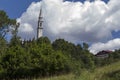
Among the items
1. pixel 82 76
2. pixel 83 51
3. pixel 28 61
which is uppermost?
pixel 83 51

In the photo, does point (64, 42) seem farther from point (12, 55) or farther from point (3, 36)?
point (12, 55)

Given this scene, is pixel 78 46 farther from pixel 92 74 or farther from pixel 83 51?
pixel 92 74

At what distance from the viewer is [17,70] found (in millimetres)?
38031

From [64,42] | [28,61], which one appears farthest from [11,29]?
[28,61]

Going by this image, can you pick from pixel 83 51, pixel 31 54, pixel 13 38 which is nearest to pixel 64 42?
pixel 83 51

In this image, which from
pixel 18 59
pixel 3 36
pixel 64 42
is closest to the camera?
pixel 18 59

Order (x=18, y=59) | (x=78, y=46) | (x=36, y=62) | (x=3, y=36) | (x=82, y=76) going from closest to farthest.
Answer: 1. (x=82, y=76)
2. (x=36, y=62)
3. (x=18, y=59)
4. (x=3, y=36)
5. (x=78, y=46)

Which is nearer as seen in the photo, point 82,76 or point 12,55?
point 82,76

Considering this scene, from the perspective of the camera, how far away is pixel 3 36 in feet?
226

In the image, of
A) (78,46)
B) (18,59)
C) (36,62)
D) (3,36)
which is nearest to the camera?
(36,62)

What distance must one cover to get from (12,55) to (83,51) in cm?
5654

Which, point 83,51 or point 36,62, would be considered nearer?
point 36,62

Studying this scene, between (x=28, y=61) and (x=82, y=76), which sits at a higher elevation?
(x=28, y=61)

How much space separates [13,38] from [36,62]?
1374 inches
